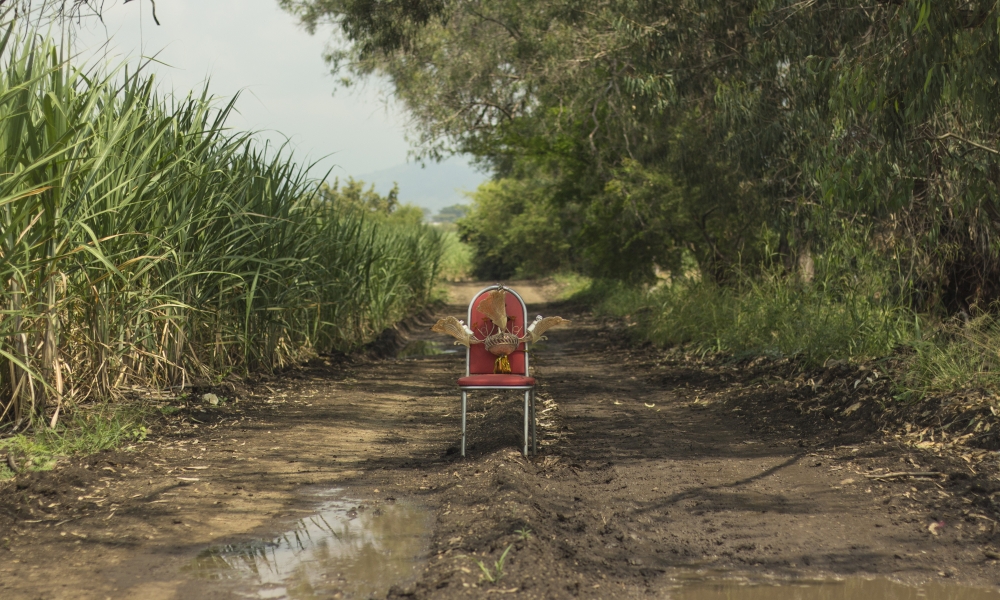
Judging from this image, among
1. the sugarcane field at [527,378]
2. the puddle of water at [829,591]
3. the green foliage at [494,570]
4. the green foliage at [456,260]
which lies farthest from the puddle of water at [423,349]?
the green foliage at [456,260]

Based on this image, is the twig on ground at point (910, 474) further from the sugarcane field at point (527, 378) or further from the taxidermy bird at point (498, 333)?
the taxidermy bird at point (498, 333)

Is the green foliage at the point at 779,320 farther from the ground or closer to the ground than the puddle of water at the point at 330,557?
farther from the ground

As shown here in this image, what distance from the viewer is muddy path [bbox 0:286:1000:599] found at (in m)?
3.66

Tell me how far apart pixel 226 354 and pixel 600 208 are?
10.3 meters

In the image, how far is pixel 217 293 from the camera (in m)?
7.96

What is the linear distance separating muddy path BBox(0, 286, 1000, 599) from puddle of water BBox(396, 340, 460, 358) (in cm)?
551

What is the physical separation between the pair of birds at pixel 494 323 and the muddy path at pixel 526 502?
74cm

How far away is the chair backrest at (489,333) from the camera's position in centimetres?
606

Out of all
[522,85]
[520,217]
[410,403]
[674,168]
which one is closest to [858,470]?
[410,403]

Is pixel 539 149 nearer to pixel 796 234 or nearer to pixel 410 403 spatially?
pixel 796 234

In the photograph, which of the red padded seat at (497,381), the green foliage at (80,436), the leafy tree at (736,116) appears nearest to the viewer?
the green foliage at (80,436)

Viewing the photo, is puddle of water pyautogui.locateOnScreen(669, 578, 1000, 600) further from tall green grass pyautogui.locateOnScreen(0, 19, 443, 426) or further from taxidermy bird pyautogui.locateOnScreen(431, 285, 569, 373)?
tall green grass pyautogui.locateOnScreen(0, 19, 443, 426)

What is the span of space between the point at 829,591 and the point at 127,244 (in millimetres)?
4970

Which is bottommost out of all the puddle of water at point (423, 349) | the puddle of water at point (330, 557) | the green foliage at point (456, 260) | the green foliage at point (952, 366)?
the puddle of water at point (330, 557)
